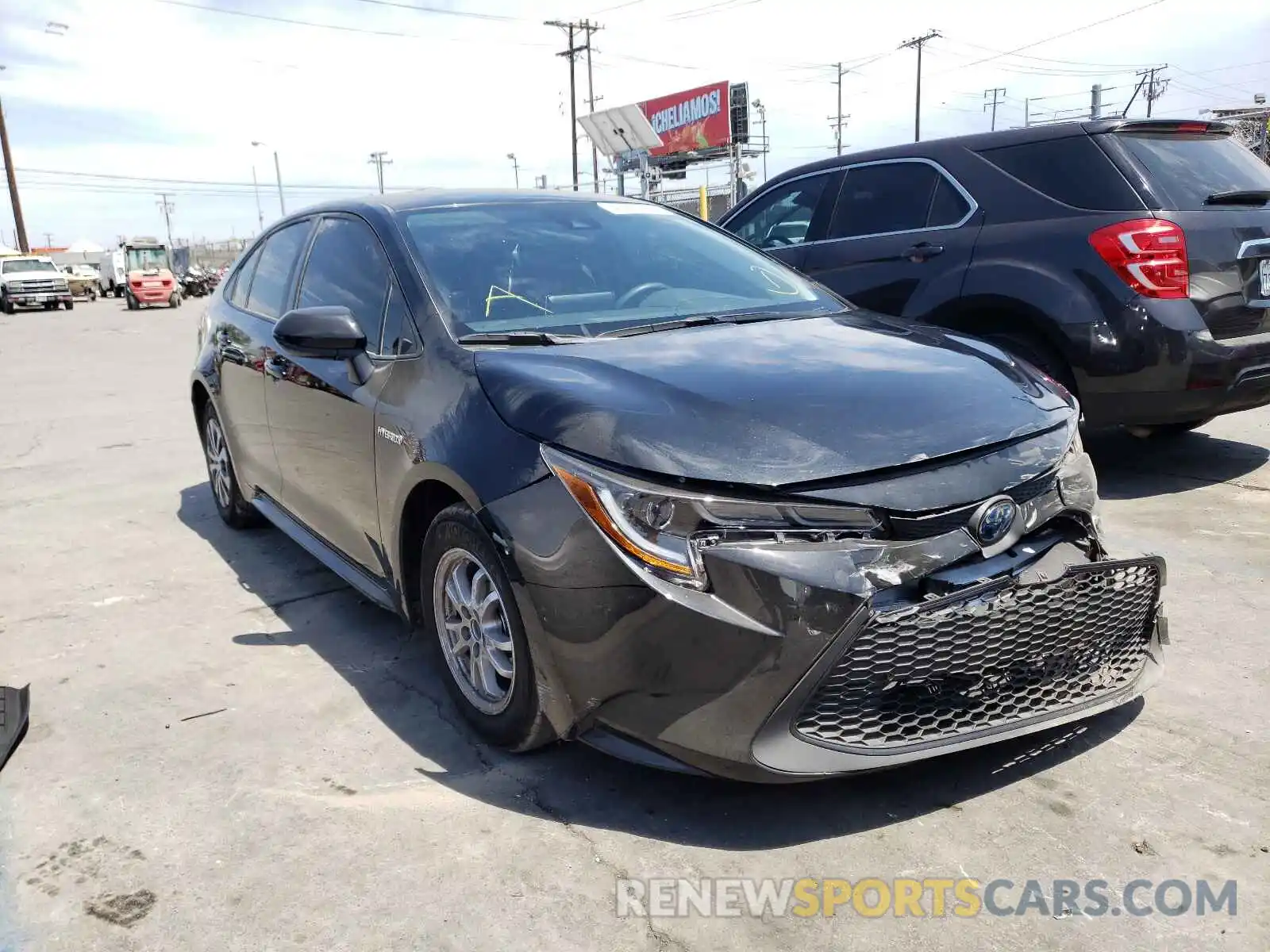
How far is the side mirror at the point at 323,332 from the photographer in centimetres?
317

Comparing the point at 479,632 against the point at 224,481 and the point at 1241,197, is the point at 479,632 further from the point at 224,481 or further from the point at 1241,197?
the point at 1241,197

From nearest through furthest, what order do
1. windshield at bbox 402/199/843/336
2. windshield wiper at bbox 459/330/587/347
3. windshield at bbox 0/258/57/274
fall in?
windshield wiper at bbox 459/330/587/347, windshield at bbox 402/199/843/336, windshield at bbox 0/258/57/274

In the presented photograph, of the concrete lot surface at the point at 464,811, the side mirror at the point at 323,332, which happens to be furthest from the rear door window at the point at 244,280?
the side mirror at the point at 323,332

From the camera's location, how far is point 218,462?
5320mm

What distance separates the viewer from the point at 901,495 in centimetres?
224

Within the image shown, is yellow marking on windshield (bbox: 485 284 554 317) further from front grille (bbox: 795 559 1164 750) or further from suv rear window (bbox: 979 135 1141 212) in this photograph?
suv rear window (bbox: 979 135 1141 212)

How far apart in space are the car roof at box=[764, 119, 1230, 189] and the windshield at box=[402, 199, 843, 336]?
199 centimetres

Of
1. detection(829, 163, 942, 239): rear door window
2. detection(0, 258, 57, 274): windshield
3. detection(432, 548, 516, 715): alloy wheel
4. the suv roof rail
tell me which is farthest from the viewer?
detection(0, 258, 57, 274): windshield

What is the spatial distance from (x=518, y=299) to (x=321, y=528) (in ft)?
4.26

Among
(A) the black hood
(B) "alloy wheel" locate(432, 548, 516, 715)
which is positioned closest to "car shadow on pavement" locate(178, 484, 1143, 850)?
(B) "alloy wheel" locate(432, 548, 516, 715)

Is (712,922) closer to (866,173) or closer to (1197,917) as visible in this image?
(1197,917)

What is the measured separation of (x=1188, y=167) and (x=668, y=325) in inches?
127

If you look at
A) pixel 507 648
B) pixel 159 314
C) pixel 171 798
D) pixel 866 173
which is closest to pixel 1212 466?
pixel 866 173

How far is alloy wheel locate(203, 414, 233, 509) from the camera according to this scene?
16.9ft
